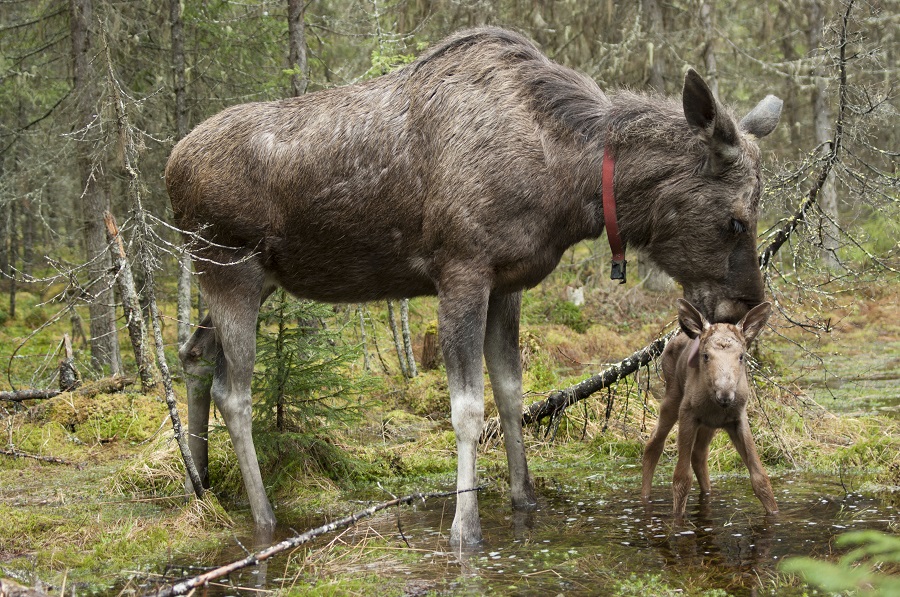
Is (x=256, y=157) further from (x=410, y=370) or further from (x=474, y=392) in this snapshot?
(x=410, y=370)

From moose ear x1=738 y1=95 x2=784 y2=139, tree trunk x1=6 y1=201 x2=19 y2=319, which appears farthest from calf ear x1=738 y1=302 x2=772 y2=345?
tree trunk x1=6 y1=201 x2=19 y2=319

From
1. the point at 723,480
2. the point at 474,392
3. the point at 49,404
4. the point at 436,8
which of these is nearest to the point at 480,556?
the point at 474,392

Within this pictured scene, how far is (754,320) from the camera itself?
5918 mm

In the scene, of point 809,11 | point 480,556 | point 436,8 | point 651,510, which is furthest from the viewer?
point 809,11

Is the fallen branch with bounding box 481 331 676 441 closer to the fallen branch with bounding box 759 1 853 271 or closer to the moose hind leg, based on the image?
the fallen branch with bounding box 759 1 853 271

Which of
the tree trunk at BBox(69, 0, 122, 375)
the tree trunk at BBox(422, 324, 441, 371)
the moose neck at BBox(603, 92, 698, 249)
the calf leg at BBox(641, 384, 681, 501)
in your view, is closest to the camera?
the moose neck at BBox(603, 92, 698, 249)

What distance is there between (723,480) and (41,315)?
22.7m

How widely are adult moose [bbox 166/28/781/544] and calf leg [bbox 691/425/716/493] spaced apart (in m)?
0.97

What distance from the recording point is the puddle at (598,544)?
16.0ft

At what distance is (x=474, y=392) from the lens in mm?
6062

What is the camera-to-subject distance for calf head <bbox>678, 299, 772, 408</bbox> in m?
5.70

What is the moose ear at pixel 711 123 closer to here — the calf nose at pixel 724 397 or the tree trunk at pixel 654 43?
the calf nose at pixel 724 397

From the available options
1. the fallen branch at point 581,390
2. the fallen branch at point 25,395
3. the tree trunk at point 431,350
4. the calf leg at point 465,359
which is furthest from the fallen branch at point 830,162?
the fallen branch at point 25,395

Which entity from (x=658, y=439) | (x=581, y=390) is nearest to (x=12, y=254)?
(x=581, y=390)
